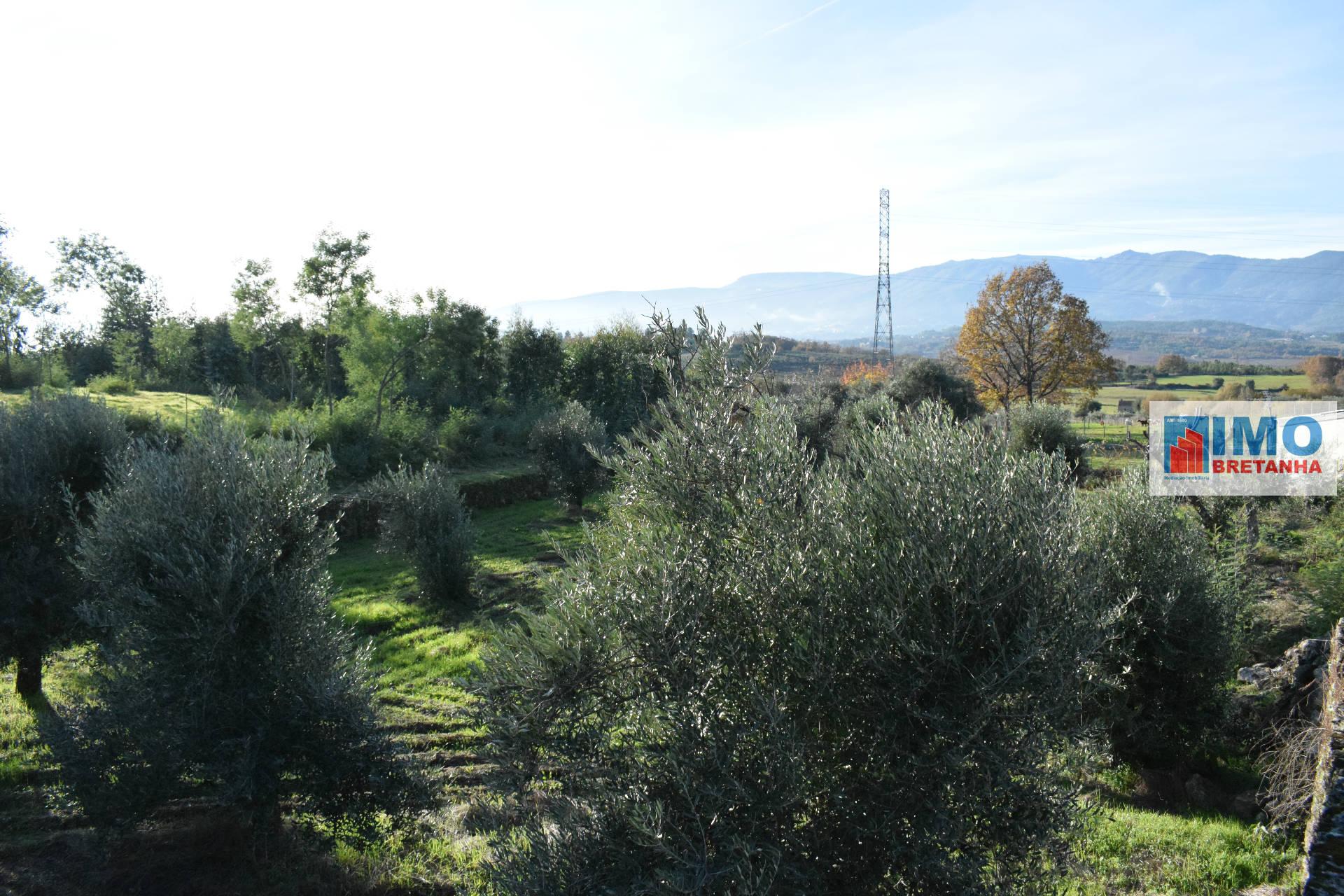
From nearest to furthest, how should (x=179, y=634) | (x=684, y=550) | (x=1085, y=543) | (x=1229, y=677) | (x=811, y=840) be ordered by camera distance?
(x=811, y=840) < (x=684, y=550) < (x=1085, y=543) < (x=179, y=634) < (x=1229, y=677)

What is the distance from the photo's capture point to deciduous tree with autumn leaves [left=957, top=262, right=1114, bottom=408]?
113 ft

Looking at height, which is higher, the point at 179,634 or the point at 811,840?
the point at 179,634

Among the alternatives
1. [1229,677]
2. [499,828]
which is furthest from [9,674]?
[1229,677]

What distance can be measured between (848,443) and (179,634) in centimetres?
557

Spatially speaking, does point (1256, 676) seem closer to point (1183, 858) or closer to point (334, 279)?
point (1183, 858)

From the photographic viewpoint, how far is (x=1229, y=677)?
770cm

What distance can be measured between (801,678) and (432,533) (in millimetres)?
11717

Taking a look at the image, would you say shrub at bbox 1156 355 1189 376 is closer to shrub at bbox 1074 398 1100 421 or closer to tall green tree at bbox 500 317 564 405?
shrub at bbox 1074 398 1100 421

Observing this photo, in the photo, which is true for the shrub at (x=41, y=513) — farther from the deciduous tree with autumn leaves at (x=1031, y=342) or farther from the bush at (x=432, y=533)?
the deciduous tree with autumn leaves at (x=1031, y=342)

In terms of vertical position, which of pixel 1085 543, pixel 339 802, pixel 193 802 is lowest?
pixel 193 802

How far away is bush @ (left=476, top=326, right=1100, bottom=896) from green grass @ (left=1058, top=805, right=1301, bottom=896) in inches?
98.1

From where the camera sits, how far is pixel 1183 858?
587 centimetres

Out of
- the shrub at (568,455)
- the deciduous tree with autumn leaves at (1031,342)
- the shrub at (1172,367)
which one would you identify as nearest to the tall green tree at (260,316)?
the shrub at (568,455)

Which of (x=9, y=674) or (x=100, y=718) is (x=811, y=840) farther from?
(x=9, y=674)
